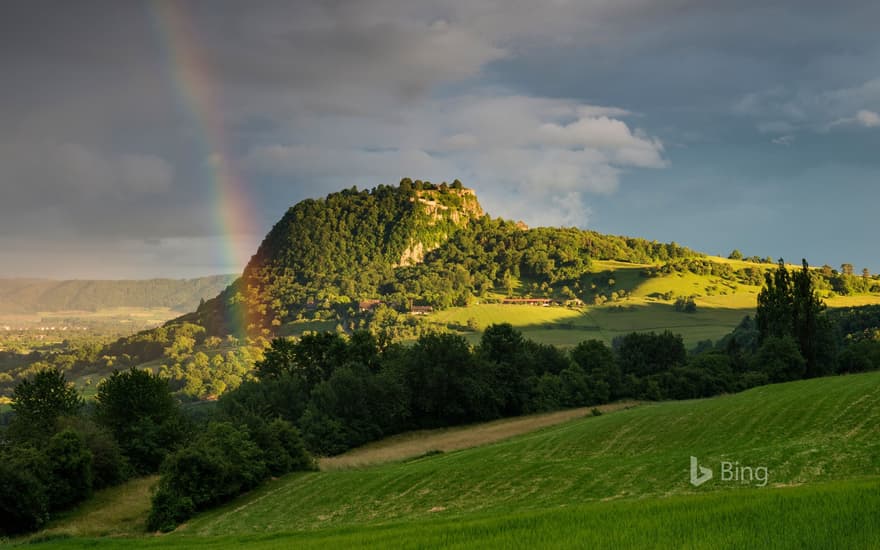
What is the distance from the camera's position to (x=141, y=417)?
198 ft

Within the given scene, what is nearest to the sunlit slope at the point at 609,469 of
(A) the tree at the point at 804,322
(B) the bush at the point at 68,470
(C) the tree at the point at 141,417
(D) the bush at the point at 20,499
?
(D) the bush at the point at 20,499

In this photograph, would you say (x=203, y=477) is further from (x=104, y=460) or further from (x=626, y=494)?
(x=626, y=494)

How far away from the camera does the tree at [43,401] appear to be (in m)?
61.8

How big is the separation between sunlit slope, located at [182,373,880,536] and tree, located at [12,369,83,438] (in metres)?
35.2

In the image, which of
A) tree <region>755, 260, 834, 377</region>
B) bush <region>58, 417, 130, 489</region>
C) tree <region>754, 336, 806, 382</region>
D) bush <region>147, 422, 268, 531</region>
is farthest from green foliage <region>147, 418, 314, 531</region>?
tree <region>755, 260, 834, 377</region>

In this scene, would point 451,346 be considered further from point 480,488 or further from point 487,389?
point 480,488

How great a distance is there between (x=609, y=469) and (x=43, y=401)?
62.0 meters

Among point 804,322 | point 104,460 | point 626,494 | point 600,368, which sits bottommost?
point 104,460

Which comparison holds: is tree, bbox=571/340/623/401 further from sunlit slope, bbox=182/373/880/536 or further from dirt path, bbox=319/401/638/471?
sunlit slope, bbox=182/373/880/536

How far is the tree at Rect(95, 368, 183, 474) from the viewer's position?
56500 millimetres

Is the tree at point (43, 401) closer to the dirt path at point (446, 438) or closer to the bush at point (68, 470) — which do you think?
the bush at point (68, 470)

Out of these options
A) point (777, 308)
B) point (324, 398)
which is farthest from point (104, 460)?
point (777, 308)

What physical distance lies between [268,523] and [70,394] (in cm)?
4749

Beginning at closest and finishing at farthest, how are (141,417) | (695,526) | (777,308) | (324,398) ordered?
(695,526) → (141,417) → (324,398) → (777,308)
